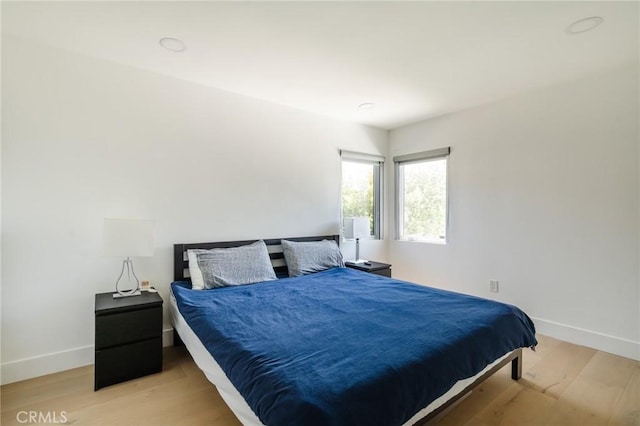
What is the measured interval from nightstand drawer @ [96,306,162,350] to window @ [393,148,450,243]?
3328 millimetres

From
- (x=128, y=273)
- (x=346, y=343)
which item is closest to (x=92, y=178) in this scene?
(x=128, y=273)

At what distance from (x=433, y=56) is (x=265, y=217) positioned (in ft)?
7.33

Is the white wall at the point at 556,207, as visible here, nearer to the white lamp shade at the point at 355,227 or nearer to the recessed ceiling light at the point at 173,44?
the white lamp shade at the point at 355,227

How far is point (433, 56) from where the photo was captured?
8.05 feet

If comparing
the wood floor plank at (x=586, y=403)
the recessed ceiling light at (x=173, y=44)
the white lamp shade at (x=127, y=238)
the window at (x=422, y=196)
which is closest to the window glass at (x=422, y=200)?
the window at (x=422, y=196)

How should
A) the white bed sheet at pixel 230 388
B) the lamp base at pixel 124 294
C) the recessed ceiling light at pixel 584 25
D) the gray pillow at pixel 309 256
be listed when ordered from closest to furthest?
the white bed sheet at pixel 230 388 → the recessed ceiling light at pixel 584 25 → the lamp base at pixel 124 294 → the gray pillow at pixel 309 256

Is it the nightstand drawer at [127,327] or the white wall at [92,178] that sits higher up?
the white wall at [92,178]

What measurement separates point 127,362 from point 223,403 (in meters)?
0.81

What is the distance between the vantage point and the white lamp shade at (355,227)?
392 centimetres

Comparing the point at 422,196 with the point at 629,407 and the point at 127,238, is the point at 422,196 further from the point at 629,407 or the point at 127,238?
the point at 127,238

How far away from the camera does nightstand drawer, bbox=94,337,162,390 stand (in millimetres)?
2119

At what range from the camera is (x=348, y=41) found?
2.23 m

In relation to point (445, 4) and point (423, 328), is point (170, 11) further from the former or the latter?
point (423, 328)

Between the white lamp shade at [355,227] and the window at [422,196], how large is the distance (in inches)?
31.6
